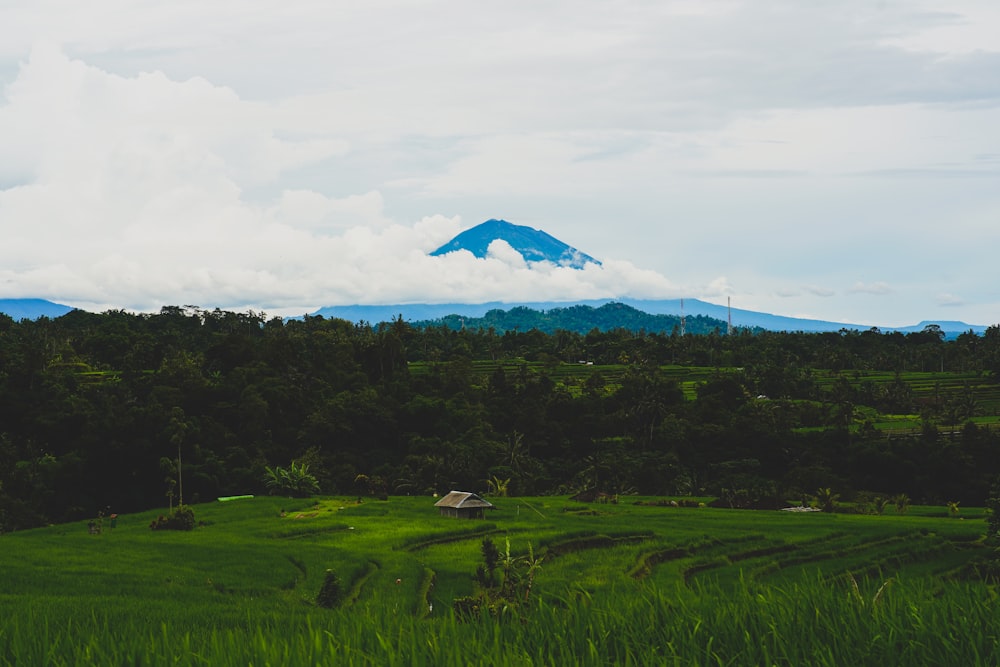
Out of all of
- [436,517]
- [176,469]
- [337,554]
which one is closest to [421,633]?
[337,554]

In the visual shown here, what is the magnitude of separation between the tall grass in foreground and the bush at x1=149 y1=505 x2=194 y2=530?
114 ft

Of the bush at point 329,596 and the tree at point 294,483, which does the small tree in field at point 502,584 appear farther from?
the tree at point 294,483

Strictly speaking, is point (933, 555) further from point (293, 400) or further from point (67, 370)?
point (67, 370)

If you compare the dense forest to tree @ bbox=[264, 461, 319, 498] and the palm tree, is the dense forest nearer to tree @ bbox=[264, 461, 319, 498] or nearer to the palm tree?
the palm tree

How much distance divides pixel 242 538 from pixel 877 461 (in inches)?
1590

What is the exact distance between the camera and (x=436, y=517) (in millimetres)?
40406

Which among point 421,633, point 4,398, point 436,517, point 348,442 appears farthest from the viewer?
point 348,442

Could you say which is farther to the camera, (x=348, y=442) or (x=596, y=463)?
(x=348, y=442)

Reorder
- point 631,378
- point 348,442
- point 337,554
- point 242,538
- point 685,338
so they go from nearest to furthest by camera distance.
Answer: point 337,554 < point 242,538 < point 348,442 < point 631,378 < point 685,338

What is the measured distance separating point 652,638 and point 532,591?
15221 mm

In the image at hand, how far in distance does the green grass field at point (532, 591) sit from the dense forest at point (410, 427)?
9.07 m

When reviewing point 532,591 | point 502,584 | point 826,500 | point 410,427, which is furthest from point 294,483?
point 502,584

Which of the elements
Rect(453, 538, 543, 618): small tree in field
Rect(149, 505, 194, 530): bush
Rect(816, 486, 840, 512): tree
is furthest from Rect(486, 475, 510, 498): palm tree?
Rect(453, 538, 543, 618): small tree in field

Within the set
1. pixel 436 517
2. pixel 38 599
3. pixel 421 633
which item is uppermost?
pixel 421 633
